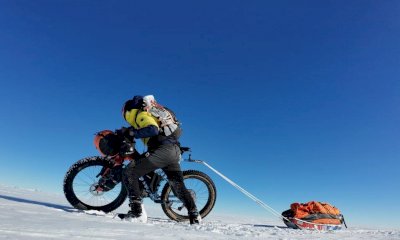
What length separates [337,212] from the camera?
28.4 ft

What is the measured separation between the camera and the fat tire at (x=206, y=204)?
7934 millimetres

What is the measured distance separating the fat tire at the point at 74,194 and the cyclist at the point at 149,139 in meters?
0.81

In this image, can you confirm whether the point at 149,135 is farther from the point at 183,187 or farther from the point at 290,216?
the point at 290,216

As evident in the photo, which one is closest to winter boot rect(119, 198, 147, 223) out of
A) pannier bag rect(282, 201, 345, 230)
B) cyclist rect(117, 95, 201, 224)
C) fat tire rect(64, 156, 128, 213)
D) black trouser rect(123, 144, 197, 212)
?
cyclist rect(117, 95, 201, 224)

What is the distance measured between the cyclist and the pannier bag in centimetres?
268

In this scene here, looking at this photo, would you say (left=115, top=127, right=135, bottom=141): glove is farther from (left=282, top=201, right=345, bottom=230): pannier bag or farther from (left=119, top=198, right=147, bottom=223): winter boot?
(left=282, top=201, right=345, bottom=230): pannier bag

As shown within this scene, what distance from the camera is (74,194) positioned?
737 centimetres

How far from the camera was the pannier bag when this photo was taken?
26.6 ft

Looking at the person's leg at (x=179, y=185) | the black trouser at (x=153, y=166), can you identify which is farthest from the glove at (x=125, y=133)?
the person's leg at (x=179, y=185)

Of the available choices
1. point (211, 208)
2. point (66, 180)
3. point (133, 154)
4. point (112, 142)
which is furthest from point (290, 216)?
point (66, 180)

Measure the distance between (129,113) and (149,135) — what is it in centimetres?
74

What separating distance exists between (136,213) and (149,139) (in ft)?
5.20

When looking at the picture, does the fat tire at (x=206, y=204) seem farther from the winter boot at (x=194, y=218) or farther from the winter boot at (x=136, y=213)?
the winter boot at (x=136, y=213)

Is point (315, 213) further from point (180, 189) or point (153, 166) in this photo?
point (153, 166)
